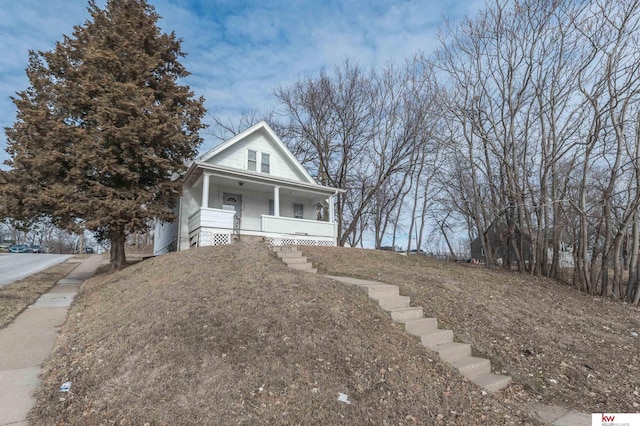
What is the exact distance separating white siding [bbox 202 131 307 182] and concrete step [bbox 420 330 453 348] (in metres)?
12.6

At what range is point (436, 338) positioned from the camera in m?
5.11

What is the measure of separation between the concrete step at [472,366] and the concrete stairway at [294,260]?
490 cm

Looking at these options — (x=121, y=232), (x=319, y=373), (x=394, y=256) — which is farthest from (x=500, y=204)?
(x=121, y=232)

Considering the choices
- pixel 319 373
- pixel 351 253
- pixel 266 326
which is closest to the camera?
pixel 319 373

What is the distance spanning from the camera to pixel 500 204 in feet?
43.1

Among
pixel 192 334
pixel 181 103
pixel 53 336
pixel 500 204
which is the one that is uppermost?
pixel 181 103

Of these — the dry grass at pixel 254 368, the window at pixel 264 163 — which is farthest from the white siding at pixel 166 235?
the dry grass at pixel 254 368

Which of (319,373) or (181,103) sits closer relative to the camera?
(319,373)

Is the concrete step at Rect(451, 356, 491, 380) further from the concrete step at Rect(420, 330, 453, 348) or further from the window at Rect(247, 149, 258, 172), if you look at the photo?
the window at Rect(247, 149, 258, 172)

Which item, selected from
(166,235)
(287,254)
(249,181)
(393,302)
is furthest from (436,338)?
(166,235)

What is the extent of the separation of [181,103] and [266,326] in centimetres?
1271

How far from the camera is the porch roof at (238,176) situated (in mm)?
13555

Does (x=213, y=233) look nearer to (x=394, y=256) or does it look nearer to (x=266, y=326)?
(x=394, y=256)

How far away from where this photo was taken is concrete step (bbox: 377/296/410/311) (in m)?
5.75
